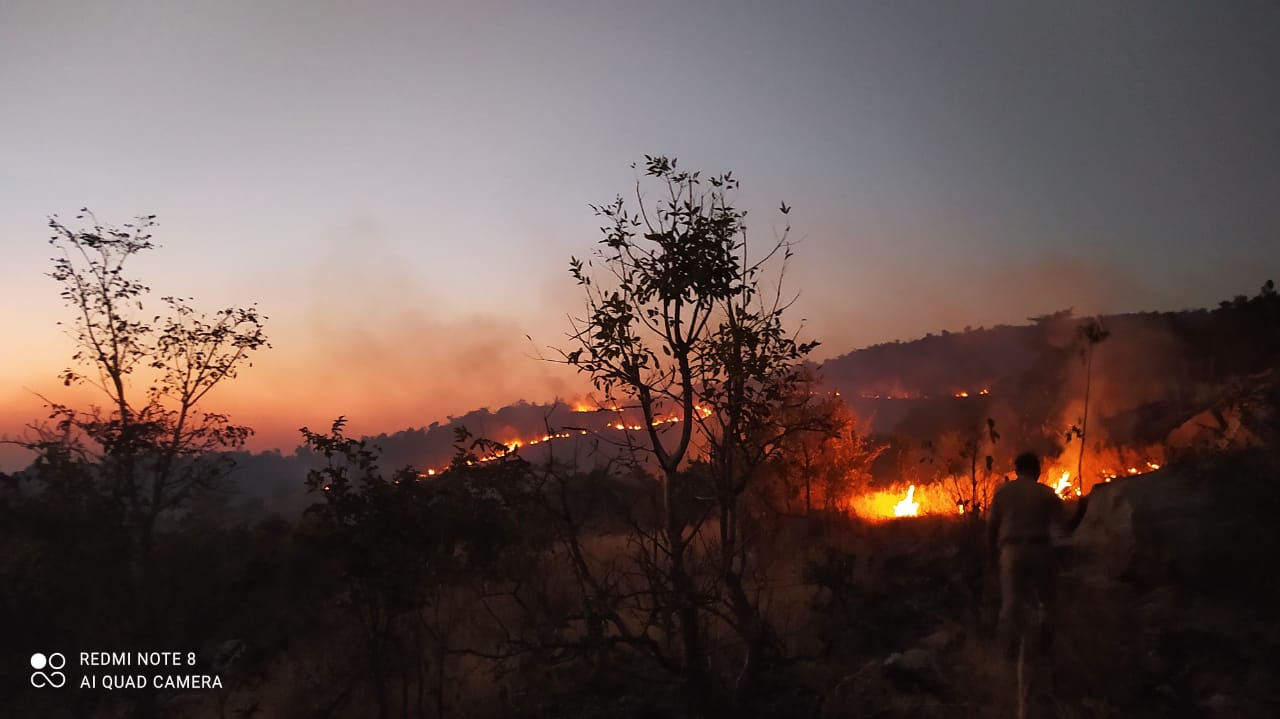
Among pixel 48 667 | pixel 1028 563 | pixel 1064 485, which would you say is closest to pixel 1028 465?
pixel 1028 563

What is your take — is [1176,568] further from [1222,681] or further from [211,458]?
[211,458]

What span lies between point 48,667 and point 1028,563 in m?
12.1

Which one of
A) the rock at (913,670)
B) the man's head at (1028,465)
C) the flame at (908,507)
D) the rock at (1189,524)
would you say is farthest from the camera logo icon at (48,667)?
the flame at (908,507)

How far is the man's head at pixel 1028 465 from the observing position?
7469mm

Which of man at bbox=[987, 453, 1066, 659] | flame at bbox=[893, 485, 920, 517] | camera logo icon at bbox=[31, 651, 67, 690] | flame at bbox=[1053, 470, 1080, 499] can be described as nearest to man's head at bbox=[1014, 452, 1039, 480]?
man at bbox=[987, 453, 1066, 659]

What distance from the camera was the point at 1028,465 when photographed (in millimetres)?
7539

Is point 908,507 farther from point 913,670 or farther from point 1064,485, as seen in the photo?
point 913,670

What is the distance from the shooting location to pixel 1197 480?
35.8 ft

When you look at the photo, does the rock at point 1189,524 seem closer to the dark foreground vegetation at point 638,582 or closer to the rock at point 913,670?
the dark foreground vegetation at point 638,582

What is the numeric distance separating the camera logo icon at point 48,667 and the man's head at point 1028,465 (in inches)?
478

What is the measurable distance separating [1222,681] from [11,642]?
14712 mm

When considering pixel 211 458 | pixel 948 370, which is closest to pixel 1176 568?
pixel 211 458

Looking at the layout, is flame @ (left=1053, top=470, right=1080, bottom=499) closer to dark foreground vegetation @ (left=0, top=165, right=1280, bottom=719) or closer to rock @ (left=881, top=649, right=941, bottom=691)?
dark foreground vegetation @ (left=0, top=165, right=1280, bottom=719)

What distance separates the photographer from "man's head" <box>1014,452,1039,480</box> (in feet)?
24.5
